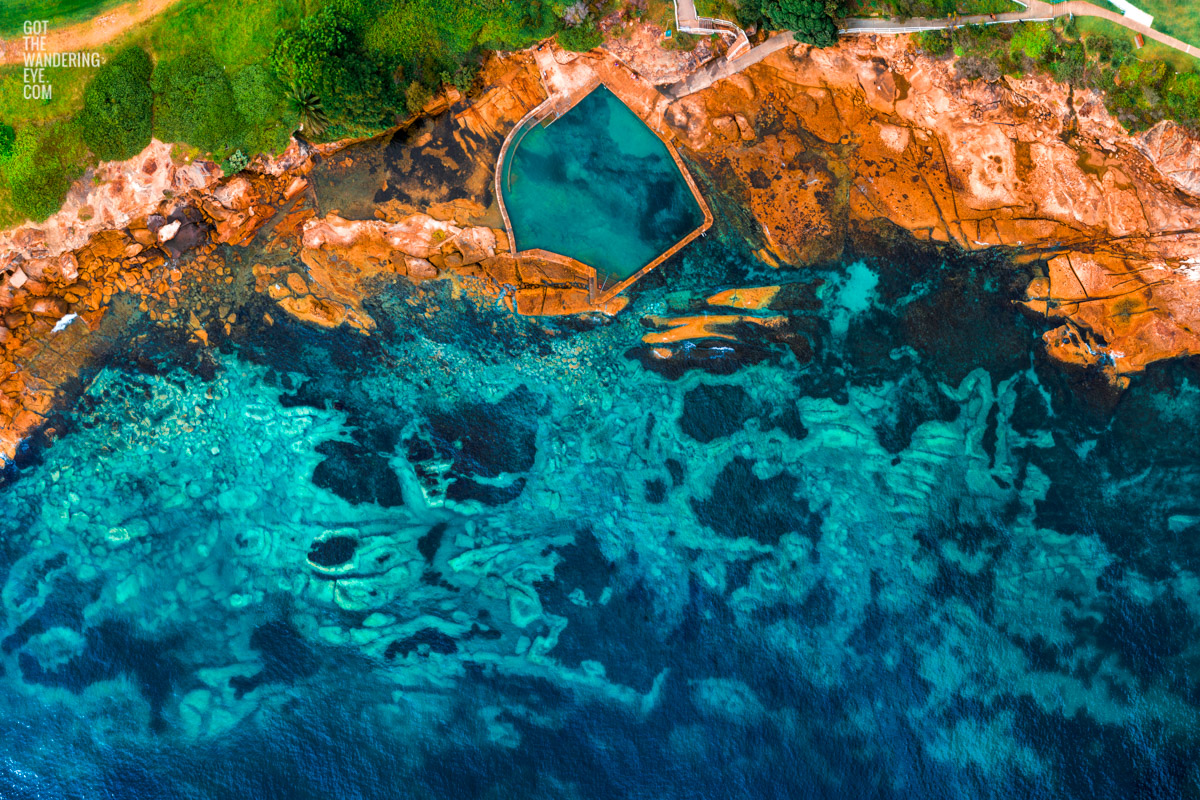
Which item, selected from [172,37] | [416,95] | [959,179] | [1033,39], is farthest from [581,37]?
[1033,39]

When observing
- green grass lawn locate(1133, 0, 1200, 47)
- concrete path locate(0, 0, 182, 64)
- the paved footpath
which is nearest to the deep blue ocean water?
the paved footpath

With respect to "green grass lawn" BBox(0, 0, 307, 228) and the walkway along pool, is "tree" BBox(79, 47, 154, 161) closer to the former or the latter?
"green grass lawn" BBox(0, 0, 307, 228)

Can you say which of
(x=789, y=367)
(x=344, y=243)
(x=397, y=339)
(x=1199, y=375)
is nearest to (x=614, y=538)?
(x=789, y=367)

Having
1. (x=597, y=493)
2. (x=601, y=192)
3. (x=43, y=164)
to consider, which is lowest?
(x=597, y=493)

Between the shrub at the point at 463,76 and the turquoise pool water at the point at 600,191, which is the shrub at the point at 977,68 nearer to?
the turquoise pool water at the point at 600,191

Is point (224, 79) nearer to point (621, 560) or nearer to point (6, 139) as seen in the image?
point (6, 139)

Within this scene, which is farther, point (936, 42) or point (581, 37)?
point (581, 37)
